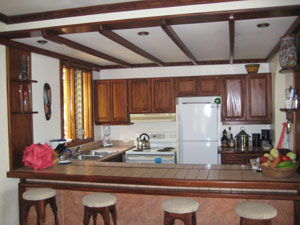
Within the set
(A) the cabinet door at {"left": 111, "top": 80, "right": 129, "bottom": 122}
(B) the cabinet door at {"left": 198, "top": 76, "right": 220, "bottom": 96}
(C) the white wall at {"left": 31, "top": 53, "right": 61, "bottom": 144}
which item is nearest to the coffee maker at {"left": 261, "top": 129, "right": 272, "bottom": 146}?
(B) the cabinet door at {"left": 198, "top": 76, "right": 220, "bottom": 96}

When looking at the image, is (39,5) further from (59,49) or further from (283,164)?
(283,164)

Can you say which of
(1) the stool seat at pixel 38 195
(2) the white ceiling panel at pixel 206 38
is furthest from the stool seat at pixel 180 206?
(2) the white ceiling panel at pixel 206 38

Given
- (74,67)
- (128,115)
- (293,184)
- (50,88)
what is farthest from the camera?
(128,115)

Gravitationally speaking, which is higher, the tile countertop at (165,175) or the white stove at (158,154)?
the tile countertop at (165,175)

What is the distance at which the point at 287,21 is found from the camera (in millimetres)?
2893

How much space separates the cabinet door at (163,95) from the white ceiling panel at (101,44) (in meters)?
0.71

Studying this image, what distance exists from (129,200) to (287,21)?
2.38m

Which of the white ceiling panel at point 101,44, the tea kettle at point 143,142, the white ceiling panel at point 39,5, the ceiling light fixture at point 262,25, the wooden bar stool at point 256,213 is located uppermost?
the white ceiling panel at point 39,5

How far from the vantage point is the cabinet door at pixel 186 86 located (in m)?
5.34

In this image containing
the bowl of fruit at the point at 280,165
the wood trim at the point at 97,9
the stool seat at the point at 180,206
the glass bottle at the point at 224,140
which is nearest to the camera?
the stool seat at the point at 180,206

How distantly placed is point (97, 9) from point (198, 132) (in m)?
2.98

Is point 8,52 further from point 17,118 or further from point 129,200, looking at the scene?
point 129,200

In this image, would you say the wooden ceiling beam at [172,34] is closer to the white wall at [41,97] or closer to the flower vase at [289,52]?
the flower vase at [289,52]

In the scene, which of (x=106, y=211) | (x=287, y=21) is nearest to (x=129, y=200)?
(x=106, y=211)
